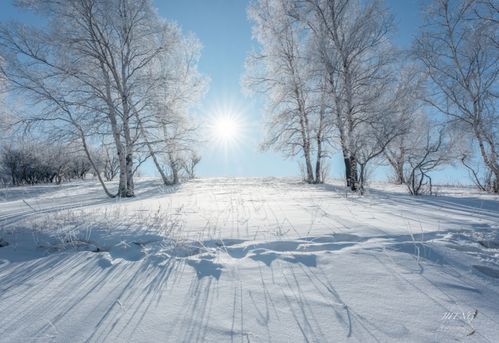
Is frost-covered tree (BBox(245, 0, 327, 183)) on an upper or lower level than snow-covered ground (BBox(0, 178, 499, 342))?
upper

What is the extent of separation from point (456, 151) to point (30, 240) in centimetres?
1489

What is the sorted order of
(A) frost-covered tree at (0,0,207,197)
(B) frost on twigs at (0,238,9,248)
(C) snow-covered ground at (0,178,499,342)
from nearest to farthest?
(C) snow-covered ground at (0,178,499,342) < (B) frost on twigs at (0,238,9,248) < (A) frost-covered tree at (0,0,207,197)

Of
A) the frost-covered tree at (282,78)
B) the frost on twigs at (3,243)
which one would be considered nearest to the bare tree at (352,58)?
the frost-covered tree at (282,78)

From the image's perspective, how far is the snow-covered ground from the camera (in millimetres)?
1309

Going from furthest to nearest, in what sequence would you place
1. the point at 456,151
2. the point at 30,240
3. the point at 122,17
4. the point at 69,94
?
the point at 456,151, the point at 122,17, the point at 69,94, the point at 30,240

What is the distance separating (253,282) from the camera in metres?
1.82

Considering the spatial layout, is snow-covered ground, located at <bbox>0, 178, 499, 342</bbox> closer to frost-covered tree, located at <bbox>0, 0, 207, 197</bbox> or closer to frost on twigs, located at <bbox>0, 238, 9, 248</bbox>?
frost on twigs, located at <bbox>0, 238, 9, 248</bbox>

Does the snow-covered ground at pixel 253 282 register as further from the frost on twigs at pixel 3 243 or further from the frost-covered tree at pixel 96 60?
the frost-covered tree at pixel 96 60

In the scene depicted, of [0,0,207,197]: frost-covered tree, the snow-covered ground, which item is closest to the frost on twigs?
the snow-covered ground

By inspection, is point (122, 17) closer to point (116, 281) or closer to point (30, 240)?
point (30, 240)

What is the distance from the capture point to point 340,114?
8234 mm

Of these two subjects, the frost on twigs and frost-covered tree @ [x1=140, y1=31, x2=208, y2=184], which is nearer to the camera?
Answer: the frost on twigs

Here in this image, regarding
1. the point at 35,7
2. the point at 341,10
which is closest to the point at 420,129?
the point at 341,10

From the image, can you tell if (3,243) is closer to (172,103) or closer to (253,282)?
(253,282)
